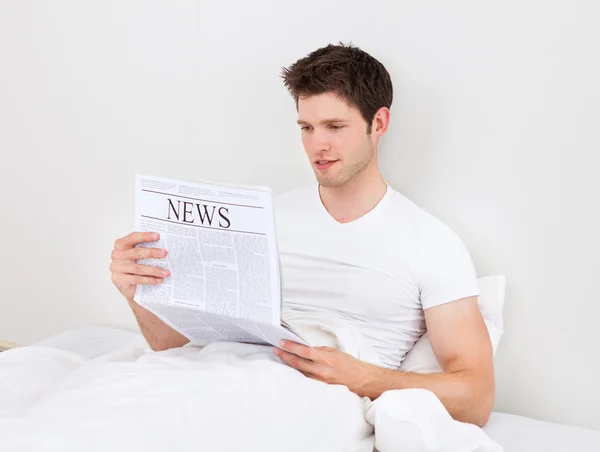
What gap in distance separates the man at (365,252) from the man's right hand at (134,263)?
22mm

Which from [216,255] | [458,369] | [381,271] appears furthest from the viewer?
[381,271]

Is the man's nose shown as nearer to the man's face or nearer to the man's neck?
the man's face

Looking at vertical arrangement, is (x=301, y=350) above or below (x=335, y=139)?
below

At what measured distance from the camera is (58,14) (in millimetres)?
2438

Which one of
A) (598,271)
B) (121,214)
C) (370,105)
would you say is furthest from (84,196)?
(598,271)

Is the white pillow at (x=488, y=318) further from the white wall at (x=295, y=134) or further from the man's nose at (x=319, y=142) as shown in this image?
the man's nose at (x=319, y=142)

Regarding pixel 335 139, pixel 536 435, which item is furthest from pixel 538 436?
pixel 335 139

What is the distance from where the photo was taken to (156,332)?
1.70 metres

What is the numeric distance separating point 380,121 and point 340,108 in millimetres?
119

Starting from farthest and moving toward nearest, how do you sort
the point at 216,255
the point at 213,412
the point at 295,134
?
the point at 295,134 → the point at 216,255 → the point at 213,412

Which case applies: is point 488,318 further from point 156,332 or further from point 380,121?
point 156,332

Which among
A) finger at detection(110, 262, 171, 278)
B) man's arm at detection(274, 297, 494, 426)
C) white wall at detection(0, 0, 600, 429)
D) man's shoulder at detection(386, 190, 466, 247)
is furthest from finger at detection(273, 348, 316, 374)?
white wall at detection(0, 0, 600, 429)

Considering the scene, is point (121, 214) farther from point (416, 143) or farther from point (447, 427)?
point (447, 427)

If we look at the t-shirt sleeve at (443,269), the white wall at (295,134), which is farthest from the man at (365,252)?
the white wall at (295,134)
